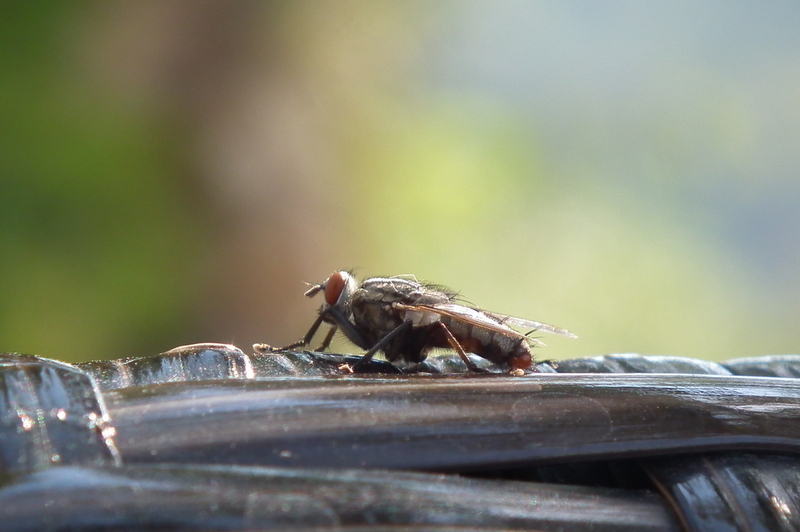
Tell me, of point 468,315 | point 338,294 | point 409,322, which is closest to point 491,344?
point 468,315

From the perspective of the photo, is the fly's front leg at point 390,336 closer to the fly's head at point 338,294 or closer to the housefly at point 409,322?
the housefly at point 409,322

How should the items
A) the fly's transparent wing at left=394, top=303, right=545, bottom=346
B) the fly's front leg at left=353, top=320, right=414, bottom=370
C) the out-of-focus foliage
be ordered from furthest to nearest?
the out-of-focus foliage
the fly's transparent wing at left=394, top=303, right=545, bottom=346
the fly's front leg at left=353, top=320, right=414, bottom=370

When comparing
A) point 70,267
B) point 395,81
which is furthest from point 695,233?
point 70,267

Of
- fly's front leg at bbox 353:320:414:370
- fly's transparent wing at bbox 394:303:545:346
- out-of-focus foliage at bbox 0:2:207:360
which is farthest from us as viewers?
out-of-focus foliage at bbox 0:2:207:360

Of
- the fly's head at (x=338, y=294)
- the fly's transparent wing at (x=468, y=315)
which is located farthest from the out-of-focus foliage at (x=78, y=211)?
the fly's transparent wing at (x=468, y=315)

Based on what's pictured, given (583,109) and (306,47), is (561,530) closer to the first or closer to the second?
(306,47)

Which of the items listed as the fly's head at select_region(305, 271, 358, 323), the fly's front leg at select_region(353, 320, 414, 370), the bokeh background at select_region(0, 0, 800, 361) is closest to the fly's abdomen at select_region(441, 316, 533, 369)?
the fly's front leg at select_region(353, 320, 414, 370)

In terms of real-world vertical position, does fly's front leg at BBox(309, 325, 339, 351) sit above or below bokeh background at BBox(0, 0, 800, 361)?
below

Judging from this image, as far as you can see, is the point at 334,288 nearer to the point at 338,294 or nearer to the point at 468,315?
the point at 338,294

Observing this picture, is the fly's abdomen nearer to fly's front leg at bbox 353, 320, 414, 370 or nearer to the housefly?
the housefly
